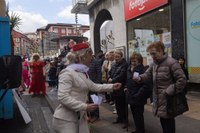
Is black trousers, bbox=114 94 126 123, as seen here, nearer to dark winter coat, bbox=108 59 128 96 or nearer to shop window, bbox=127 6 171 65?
dark winter coat, bbox=108 59 128 96

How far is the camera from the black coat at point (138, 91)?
5504 millimetres

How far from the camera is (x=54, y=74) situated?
1664cm

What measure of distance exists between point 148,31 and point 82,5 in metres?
9.61

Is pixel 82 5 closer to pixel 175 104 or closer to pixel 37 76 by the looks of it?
pixel 37 76

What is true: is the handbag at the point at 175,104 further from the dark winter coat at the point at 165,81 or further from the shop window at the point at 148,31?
the shop window at the point at 148,31

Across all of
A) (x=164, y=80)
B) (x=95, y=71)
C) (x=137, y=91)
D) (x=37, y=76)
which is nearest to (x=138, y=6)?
(x=37, y=76)

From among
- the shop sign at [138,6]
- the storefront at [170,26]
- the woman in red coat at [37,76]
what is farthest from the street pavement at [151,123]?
the woman in red coat at [37,76]

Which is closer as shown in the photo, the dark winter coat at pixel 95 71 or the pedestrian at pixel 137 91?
the pedestrian at pixel 137 91

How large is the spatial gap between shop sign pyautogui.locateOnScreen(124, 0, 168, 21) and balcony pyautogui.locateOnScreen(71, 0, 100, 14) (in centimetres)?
518

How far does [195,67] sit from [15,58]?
7.16m

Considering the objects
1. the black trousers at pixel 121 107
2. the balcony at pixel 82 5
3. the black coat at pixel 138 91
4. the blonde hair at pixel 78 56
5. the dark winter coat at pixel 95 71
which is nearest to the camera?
the blonde hair at pixel 78 56

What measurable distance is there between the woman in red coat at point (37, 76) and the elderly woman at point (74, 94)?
9.57m

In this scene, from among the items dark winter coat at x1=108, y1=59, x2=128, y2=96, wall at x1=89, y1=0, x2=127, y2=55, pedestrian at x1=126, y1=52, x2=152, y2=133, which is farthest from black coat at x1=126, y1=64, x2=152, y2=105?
wall at x1=89, y1=0, x2=127, y2=55

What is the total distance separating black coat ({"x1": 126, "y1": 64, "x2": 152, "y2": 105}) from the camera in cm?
550
